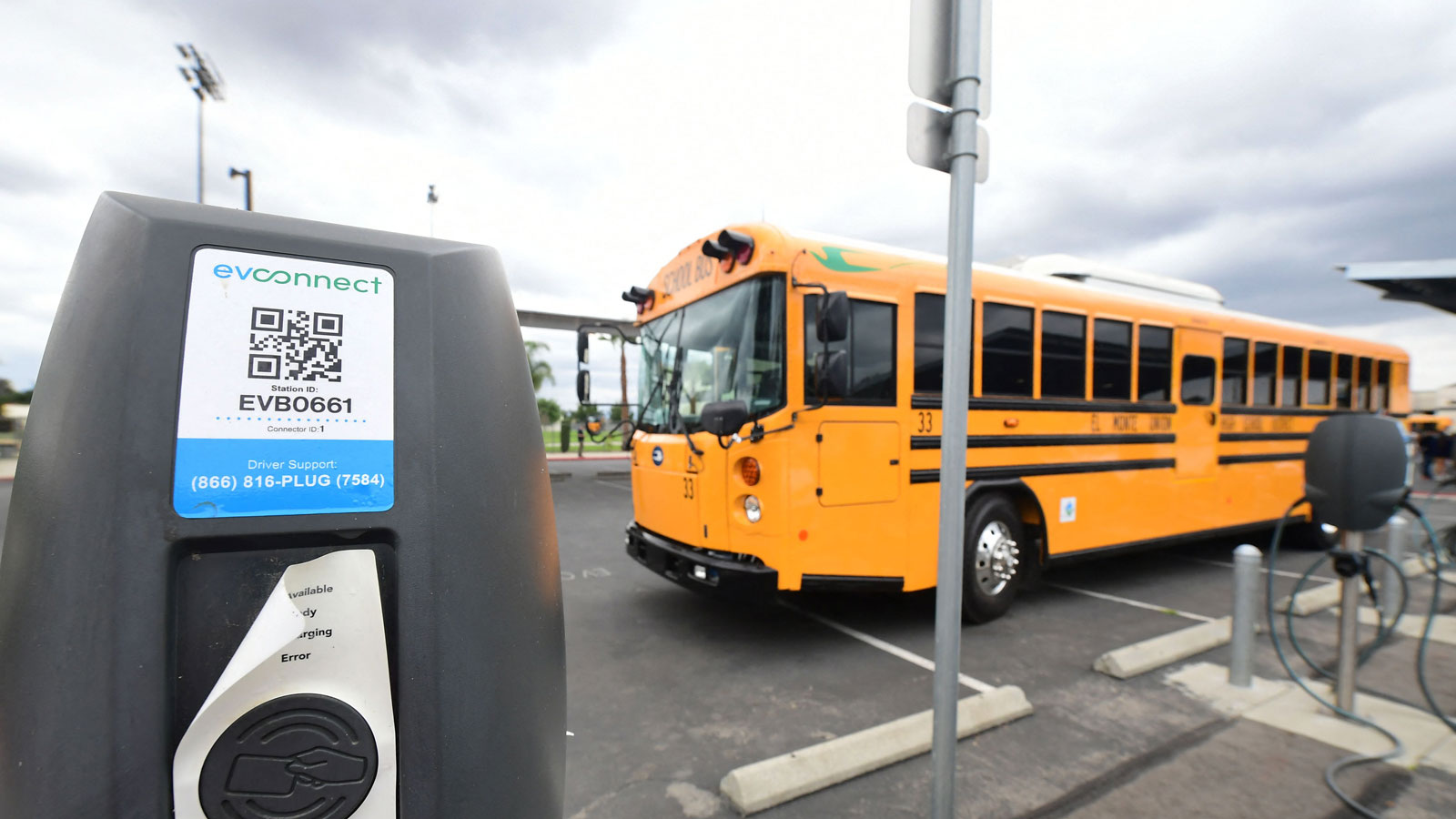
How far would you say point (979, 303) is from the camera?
4.92 meters

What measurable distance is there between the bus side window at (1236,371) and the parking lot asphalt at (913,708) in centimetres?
196

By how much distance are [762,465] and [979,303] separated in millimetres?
2155

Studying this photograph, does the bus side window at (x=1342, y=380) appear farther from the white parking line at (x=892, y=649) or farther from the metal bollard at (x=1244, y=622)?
the white parking line at (x=892, y=649)

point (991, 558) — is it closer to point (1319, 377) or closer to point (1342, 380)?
point (1319, 377)

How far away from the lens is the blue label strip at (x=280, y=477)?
825mm

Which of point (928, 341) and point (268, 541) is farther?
point (928, 341)

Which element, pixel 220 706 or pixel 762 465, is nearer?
pixel 220 706

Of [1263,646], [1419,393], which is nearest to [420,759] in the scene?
[1263,646]

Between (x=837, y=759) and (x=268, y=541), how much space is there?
8.74ft

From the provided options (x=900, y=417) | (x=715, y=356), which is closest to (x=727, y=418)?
(x=715, y=356)

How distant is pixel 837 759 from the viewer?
9.45 feet

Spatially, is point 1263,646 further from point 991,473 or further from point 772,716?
point 772,716

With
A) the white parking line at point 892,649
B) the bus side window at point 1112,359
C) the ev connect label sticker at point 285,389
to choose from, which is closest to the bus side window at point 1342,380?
the bus side window at point 1112,359

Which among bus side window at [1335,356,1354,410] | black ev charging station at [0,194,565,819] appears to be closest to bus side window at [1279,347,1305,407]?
bus side window at [1335,356,1354,410]
